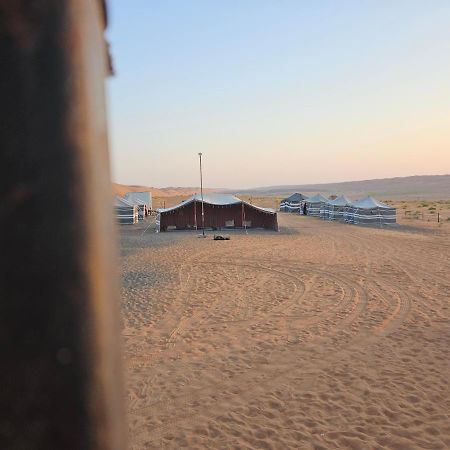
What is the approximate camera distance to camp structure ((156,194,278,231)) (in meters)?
27.9

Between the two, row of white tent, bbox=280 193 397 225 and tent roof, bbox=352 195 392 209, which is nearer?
row of white tent, bbox=280 193 397 225

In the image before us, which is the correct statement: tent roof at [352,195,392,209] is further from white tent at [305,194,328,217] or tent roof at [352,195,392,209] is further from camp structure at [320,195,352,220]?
white tent at [305,194,328,217]

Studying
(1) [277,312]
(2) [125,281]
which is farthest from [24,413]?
(2) [125,281]

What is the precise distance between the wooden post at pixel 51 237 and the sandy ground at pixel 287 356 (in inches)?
188

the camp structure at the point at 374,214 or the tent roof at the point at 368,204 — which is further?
the tent roof at the point at 368,204

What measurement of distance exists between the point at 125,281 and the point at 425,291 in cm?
915

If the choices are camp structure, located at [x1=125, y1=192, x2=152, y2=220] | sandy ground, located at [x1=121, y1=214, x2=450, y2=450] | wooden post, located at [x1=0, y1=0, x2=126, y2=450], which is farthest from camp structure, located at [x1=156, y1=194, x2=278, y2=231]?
wooden post, located at [x1=0, y1=0, x2=126, y2=450]

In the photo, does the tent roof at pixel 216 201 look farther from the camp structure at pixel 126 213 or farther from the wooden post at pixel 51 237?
the wooden post at pixel 51 237

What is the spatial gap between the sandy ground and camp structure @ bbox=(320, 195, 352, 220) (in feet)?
71.3

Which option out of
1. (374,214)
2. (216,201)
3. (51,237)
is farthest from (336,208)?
(51,237)

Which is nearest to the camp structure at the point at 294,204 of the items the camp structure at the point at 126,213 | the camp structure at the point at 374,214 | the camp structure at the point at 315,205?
the camp structure at the point at 315,205

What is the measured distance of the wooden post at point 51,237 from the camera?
65 centimetres

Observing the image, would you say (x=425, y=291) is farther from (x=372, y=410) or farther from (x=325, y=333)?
(x=372, y=410)

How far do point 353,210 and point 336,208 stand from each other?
3.82 m
